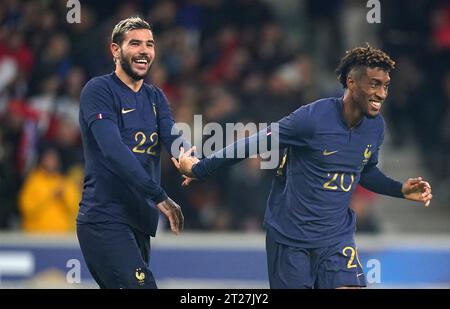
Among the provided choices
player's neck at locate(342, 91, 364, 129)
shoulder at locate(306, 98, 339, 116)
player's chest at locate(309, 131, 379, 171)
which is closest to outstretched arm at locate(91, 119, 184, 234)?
player's chest at locate(309, 131, 379, 171)

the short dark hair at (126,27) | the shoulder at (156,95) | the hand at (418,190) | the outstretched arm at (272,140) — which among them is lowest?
the hand at (418,190)

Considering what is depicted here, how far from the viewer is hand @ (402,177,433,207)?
7.04m

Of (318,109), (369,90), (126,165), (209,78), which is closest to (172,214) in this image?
(126,165)

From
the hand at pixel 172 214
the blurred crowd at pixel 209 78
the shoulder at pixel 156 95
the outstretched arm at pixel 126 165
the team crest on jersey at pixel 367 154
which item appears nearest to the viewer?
the outstretched arm at pixel 126 165

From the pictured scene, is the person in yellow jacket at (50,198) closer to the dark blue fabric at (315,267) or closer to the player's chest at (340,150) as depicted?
the dark blue fabric at (315,267)

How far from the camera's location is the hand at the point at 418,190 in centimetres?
704

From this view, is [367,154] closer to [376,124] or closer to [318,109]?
[376,124]

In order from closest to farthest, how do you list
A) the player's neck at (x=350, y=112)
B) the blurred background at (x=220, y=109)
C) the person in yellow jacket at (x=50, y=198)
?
the player's neck at (x=350, y=112) → the blurred background at (x=220, y=109) → the person in yellow jacket at (x=50, y=198)

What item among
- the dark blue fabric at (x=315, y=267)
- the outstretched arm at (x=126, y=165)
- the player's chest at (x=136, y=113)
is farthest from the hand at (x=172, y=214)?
the dark blue fabric at (x=315, y=267)

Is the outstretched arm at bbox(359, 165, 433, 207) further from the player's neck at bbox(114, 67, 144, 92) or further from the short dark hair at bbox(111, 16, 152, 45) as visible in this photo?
the short dark hair at bbox(111, 16, 152, 45)

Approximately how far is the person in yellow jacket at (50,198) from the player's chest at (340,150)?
4.85 meters

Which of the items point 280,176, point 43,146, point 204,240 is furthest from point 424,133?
point 280,176

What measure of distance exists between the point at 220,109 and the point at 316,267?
523cm

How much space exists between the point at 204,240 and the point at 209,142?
4.02 feet
